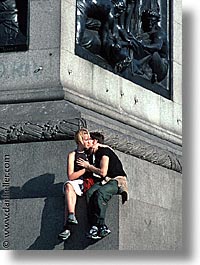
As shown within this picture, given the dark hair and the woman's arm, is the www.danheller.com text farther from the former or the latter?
the dark hair

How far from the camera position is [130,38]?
67.2 feet

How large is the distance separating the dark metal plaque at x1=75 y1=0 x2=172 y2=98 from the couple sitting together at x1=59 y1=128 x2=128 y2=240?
2.07m

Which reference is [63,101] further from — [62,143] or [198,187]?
[198,187]

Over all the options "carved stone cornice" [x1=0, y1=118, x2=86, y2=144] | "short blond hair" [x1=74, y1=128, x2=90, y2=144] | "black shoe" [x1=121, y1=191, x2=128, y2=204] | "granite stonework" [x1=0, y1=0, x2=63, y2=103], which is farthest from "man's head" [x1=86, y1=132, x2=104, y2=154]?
"granite stonework" [x1=0, y1=0, x2=63, y2=103]

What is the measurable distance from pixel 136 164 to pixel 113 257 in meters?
1.94

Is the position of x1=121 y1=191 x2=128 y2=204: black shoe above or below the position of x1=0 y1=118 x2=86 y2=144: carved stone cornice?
below

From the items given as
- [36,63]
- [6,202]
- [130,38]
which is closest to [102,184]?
[6,202]

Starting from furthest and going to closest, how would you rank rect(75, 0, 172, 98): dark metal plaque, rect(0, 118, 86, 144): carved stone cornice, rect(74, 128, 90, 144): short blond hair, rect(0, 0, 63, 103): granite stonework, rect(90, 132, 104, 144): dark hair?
rect(75, 0, 172, 98): dark metal plaque < rect(0, 0, 63, 103): granite stonework < rect(0, 118, 86, 144): carved stone cornice < rect(90, 132, 104, 144): dark hair < rect(74, 128, 90, 144): short blond hair

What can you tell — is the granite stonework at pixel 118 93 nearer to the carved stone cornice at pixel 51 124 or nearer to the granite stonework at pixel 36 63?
the granite stonework at pixel 36 63

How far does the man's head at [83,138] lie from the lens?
17.1 metres

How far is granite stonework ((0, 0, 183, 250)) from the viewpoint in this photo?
57.7ft

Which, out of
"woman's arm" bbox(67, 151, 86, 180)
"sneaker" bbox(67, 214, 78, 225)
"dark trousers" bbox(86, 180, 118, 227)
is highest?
"woman's arm" bbox(67, 151, 86, 180)

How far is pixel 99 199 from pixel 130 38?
4308 millimetres

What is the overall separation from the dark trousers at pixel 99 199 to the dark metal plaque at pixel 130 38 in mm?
2592
